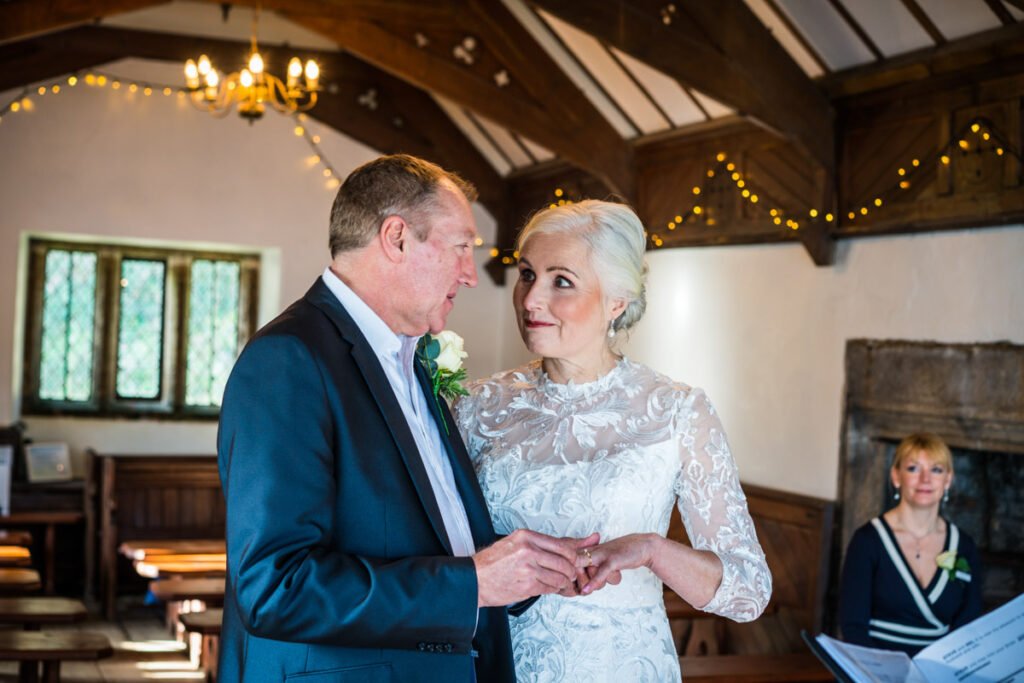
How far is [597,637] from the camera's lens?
2.45 meters

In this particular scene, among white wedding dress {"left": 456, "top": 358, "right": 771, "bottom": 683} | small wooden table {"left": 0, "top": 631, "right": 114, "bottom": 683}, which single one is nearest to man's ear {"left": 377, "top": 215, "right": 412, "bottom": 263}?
white wedding dress {"left": 456, "top": 358, "right": 771, "bottom": 683}

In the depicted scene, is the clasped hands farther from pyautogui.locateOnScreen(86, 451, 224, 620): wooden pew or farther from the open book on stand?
pyautogui.locateOnScreen(86, 451, 224, 620): wooden pew

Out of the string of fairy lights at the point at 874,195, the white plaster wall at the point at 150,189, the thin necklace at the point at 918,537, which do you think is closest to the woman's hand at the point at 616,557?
the thin necklace at the point at 918,537

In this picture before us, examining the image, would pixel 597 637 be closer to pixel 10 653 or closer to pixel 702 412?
pixel 702 412

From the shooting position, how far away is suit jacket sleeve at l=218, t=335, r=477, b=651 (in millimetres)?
1679

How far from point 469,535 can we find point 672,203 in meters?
6.49

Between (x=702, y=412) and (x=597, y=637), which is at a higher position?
(x=702, y=412)

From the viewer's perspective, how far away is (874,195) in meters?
6.29

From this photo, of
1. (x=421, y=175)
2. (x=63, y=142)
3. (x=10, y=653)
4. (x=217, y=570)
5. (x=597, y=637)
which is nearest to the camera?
(x=421, y=175)

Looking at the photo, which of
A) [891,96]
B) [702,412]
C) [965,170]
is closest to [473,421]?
[702,412]

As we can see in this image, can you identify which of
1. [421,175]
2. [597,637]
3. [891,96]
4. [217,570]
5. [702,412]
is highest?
[891,96]

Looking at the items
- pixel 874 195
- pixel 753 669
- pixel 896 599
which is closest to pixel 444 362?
pixel 896 599

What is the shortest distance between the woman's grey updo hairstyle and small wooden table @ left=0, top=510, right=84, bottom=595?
748 cm

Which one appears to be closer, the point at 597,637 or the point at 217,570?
the point at 597,637
